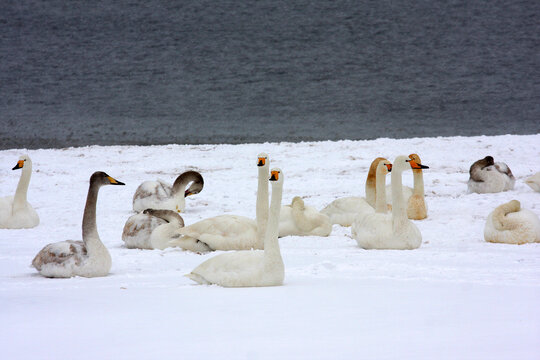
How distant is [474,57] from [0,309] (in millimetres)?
24293

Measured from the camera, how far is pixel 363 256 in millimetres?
7613

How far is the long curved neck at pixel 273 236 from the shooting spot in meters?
5.74

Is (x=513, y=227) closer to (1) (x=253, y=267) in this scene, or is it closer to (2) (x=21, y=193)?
(1) (x=253, y=267)

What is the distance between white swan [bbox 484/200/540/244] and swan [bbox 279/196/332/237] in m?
1.87

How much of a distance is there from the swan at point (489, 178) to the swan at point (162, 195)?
405 cm

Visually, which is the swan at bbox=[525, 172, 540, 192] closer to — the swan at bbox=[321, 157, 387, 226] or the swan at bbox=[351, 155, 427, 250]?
the swan at bbox=[321, 157, 387, 226]

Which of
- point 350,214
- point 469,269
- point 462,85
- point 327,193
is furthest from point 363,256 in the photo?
point 462,85

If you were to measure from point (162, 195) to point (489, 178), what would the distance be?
4699mm

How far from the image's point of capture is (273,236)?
5816 millimetres

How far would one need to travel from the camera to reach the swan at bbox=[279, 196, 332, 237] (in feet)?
30.3

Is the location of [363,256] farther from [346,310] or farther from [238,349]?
[238,349]

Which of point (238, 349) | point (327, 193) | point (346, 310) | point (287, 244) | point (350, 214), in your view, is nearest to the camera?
point (238, 349)

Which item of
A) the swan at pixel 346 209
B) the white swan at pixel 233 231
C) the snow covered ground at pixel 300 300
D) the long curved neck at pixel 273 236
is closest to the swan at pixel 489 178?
the snow covered ground at pixel 300 300

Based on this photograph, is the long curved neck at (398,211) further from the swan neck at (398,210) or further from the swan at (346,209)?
the swan at (346,209)
